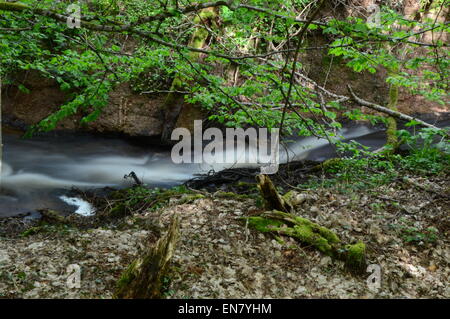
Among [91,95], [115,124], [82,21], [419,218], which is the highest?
[82,21]

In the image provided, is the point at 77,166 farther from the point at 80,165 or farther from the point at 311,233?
the point at 311,233

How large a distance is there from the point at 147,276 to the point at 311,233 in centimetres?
197

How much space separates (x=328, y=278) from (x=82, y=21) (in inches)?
145

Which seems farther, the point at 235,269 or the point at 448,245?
the point at 448,245

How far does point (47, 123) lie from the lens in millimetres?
5453

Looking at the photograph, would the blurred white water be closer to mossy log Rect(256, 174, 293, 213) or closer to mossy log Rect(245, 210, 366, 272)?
mossy log Rect(256, 174, 293, 213)

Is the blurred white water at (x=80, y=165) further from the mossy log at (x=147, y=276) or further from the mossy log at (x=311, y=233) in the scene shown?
the mossy log at (x=147, y=276)

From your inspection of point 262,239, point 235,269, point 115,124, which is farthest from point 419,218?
point 115,124

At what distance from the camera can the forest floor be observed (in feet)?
10.4

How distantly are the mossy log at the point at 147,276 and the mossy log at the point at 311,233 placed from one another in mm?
1415

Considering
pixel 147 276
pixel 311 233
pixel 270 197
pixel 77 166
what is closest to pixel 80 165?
pixel 77 166

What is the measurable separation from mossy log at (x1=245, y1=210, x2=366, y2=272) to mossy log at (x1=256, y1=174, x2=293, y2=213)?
17cm

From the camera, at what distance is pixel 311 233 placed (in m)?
3.92
